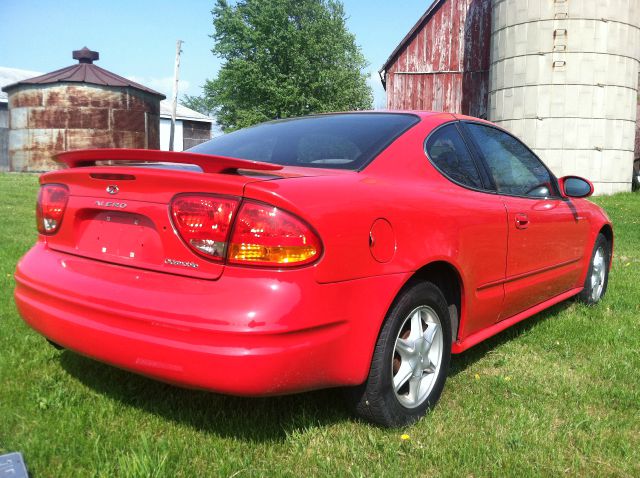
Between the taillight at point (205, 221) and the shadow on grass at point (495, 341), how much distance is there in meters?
1.73

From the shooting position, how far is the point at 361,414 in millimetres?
2377

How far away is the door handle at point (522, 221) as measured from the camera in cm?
326

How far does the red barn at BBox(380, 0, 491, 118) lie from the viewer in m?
20.9

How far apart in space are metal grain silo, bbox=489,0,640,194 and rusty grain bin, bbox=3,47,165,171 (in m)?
15.4

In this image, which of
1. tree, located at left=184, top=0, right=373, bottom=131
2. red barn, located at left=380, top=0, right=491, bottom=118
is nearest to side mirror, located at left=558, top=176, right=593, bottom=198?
red barn, located at left=380, top=0, right=491, bottom=118

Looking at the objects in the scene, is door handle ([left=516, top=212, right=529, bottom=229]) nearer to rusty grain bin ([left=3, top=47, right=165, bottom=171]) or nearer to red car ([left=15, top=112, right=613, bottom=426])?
red car ([left=15, top=112, right=613, bottom=426])

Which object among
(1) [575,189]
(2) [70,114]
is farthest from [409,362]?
(2) [70,114]

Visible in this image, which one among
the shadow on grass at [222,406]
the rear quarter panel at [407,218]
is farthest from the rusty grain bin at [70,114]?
the rear quarter panel at [407,218]

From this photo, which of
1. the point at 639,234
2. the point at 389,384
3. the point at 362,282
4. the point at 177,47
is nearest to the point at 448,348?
the point at 389,384

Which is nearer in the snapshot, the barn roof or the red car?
the red car

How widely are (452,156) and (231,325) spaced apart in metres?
1.67

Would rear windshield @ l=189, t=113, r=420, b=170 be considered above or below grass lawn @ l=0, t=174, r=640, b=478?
above

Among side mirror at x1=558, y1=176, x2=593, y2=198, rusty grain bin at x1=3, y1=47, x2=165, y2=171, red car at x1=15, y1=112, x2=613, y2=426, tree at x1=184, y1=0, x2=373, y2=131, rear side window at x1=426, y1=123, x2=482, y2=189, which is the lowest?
red car at x1=15, y1=112, x2=613, y2=426

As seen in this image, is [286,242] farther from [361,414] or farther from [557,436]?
[557,436]
